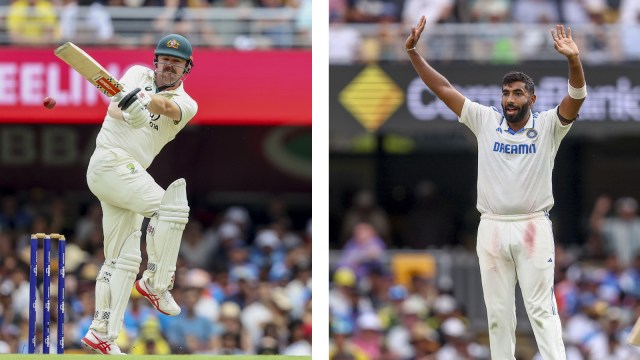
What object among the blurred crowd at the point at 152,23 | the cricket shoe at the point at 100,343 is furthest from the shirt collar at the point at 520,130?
the blurred crowd at the point at 152,23

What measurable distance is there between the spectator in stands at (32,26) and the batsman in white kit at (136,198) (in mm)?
7735

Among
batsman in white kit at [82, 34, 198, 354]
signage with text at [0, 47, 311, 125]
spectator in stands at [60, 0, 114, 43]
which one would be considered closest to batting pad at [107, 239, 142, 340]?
batsman in white kit at [82, 34, 198, 354]

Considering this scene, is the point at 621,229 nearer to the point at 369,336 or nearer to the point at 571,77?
the point at 369,336

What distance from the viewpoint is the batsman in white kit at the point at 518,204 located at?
413 inches

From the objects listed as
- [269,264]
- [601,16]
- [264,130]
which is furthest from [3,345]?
[601,16]

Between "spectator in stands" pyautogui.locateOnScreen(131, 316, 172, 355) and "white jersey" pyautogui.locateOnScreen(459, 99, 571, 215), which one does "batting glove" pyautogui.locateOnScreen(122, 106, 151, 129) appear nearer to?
"white jersey" pyautogui.locateOnScreen(459, 99, 571, 215)

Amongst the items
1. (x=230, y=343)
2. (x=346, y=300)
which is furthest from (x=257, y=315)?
(x=346, y=300)

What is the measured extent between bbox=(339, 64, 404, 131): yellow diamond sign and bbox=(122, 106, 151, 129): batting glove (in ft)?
28.7

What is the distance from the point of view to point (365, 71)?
19844 mm

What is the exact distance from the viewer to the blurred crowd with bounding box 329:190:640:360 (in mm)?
17484

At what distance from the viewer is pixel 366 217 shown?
21.7m

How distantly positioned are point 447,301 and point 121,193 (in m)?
7.91

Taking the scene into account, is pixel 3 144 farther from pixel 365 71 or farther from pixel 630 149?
pixel 630 149

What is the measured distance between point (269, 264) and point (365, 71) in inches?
102
